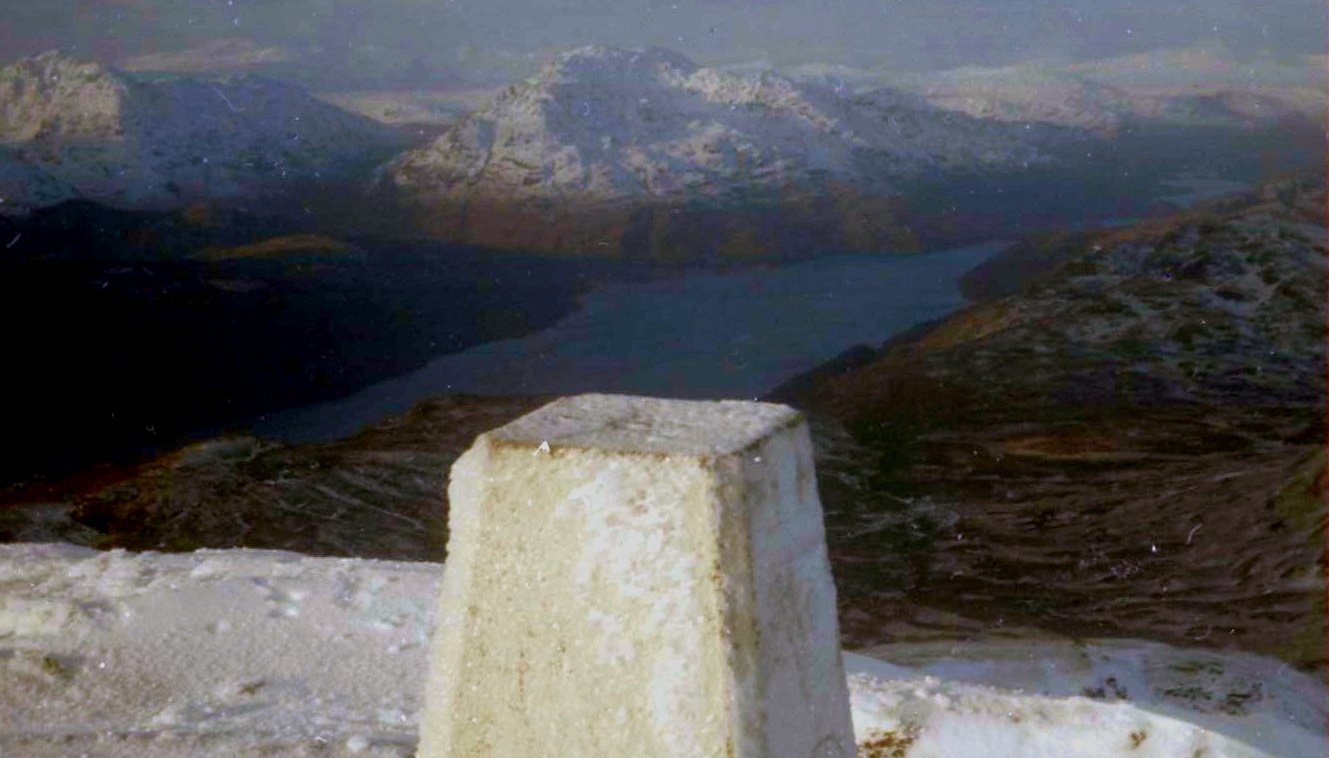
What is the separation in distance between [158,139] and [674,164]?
7.51m

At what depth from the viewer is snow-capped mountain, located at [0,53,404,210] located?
11500 mm

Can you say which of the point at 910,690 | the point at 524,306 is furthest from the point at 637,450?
the point at 524,306

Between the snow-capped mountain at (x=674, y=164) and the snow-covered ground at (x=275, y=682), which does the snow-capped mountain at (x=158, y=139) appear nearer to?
the snow-capped mountain at (x=674, y=164)

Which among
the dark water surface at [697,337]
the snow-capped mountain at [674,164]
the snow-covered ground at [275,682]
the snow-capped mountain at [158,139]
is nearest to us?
the snow-covered ground at [275,682]

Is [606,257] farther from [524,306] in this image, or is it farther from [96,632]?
[96,632]

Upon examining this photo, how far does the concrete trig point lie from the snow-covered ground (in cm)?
184

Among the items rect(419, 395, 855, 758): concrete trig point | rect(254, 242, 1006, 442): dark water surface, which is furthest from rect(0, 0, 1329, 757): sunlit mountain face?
rect(419, 395, 855, 758): concrete trig point

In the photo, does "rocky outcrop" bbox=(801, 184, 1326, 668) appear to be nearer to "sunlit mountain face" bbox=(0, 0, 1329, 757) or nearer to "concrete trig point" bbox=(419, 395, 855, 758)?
"sunlit mountain face" bbox=(0, 0, 1329, 757)

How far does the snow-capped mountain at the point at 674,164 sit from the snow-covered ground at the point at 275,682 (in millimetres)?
8784

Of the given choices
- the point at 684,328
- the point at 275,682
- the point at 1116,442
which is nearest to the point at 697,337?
the point at 684,328

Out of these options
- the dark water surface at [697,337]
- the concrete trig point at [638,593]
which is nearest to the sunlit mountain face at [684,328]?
the dark water surface at [697,337]

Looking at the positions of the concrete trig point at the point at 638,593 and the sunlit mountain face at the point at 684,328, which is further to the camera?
the sunlit mountain face at the point at 684,328

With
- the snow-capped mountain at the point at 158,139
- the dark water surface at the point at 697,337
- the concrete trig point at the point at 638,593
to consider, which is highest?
the snow-capped mountain at the point at 158,139

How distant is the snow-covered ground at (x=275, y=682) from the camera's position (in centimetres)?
384
